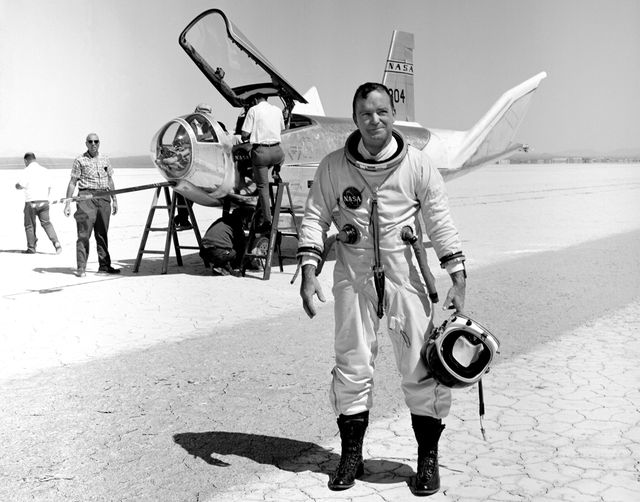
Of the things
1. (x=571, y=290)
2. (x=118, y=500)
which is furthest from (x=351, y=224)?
(x=571, y=290)

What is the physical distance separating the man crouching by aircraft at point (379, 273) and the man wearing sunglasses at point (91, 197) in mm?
7490

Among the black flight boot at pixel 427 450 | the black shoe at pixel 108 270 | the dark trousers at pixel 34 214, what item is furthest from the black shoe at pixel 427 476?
the dark trousers at pixel 34 214

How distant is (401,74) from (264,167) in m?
8.94

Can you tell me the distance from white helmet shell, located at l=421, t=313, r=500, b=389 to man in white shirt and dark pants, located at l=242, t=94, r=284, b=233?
7.50m

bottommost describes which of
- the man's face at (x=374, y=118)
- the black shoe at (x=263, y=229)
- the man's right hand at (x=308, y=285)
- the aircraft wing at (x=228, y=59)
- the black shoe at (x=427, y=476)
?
the black shoe at (x=427, y=476)

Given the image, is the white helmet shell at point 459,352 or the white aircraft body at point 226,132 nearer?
the white helmet shell at point 459,352

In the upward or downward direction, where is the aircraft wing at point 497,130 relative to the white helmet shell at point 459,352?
upward

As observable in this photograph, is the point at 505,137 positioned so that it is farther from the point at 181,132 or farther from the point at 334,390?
the point at 334,390

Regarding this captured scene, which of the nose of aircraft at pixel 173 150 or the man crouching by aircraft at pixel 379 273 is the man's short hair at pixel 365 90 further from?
the nose of aircraft at pixel 173 150

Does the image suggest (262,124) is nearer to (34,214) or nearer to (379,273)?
(34,214)

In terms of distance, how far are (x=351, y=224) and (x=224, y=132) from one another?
7835 mm

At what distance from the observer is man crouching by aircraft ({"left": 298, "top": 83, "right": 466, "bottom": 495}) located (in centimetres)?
Answer: 379

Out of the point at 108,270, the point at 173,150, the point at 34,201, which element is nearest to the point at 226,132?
the point at 173,150

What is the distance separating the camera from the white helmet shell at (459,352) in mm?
3661
